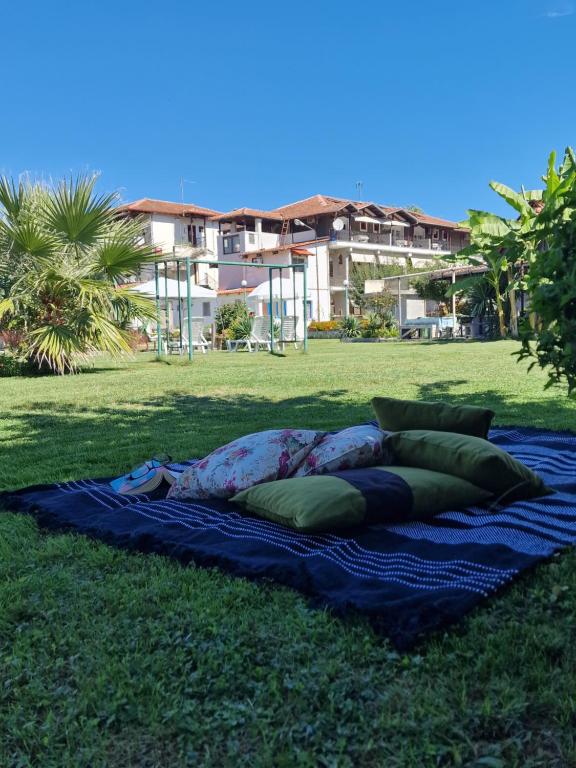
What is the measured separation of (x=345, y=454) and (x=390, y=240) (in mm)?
48791

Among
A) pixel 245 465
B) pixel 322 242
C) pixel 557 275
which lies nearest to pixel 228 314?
pixel 322 242

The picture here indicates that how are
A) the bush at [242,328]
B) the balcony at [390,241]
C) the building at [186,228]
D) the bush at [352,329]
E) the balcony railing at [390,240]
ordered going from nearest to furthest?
the bush at [242,328] → the bush at [352,329] → the building at [186,228] → the balcony at [390,241] → the balcony railing at [390,240]

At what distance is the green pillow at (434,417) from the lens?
3943mm

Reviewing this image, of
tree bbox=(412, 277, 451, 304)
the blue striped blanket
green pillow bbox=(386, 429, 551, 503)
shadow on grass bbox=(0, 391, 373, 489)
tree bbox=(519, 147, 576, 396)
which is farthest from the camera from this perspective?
tree bbox=(412, 277, 451, 304)

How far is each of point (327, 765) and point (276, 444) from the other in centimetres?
227

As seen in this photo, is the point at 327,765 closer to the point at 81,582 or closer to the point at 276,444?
the point at 81,582

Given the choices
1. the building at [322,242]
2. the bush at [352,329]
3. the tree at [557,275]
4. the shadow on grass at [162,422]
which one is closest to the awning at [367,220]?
the building at [322,242]

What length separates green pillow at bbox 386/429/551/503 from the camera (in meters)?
3.34

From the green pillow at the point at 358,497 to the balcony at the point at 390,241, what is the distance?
43.1 m

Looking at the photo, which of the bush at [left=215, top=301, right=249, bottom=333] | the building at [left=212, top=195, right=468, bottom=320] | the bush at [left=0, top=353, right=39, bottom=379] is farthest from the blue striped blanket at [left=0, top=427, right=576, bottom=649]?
the building at [left=212, top=195, right=468, bottom=320]

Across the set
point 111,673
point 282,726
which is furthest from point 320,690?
point 111,673

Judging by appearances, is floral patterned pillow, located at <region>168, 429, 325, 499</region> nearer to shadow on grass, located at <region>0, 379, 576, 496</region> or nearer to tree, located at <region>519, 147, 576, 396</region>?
shadow on grass, located at <region>0, 379, 576, 496</region>

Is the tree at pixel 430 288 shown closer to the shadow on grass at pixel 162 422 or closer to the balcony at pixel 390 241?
the balcony at pixel 390 241

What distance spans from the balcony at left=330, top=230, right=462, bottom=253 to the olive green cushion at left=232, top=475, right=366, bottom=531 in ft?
142
